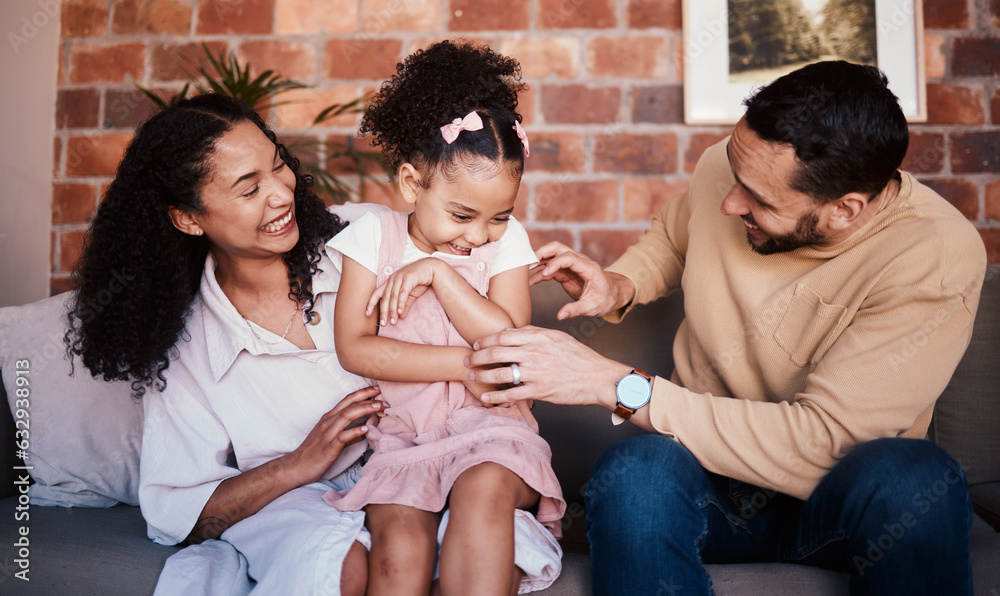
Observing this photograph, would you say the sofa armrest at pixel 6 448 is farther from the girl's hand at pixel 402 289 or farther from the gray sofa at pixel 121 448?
the girl's hand at pixel 402 289

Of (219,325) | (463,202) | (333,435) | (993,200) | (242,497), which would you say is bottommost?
(242,497)

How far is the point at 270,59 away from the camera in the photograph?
245 cm

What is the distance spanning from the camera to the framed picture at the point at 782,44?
7.33ft

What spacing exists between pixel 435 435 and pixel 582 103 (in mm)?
1423

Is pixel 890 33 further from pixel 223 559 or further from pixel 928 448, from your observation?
pixel 223 559

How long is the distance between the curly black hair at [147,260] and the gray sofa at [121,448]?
14cm

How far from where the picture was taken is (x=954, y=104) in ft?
7.42

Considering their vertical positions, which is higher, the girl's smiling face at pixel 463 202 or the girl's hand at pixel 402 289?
the girl's smiling face at pixel 463 202

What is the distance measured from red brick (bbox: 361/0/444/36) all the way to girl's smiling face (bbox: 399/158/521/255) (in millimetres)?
1185

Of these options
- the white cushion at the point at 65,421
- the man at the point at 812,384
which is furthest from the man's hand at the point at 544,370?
the white cushion at the point at 65,421

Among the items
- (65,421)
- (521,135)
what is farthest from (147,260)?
(521,135)

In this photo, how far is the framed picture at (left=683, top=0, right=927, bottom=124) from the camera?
2.23 m

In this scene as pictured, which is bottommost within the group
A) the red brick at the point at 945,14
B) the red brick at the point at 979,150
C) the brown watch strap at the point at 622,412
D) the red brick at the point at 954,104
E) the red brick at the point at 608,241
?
the brown watch strap at the point at 622,412

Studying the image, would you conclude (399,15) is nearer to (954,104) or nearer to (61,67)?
(61,67)
